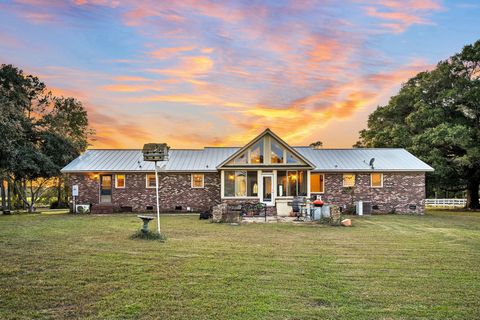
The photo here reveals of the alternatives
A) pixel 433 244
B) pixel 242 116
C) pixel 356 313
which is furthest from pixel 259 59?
pixel 356 313

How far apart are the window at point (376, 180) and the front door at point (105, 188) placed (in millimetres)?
18377

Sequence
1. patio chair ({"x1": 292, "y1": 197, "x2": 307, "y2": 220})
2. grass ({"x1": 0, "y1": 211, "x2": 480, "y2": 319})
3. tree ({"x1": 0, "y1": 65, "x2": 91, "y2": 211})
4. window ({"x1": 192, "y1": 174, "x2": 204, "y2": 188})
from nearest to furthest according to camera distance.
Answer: grass ({"x1": 0, "y1": 211, "x2": 480, "y2": 319}) < patio chair ({"x1": 292, "y1": 197, "x2": 307, "y2": 220}) < window ({"x1": 192, "y1": 174, "x2": 204, "y2": 188}) < tree ({"x1": 0, "y1": 65, "x2": 91, "y2": 211})

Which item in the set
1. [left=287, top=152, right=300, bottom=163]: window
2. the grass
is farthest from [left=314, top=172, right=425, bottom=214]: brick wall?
the grass

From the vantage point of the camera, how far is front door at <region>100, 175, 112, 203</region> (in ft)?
85.6

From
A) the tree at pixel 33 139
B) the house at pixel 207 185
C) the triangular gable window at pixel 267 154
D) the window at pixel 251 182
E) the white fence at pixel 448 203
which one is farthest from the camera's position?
the white fence at pixel 448 203

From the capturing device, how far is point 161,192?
82.2ft

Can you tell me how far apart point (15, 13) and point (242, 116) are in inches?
653

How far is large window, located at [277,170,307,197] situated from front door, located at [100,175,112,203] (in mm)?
12238

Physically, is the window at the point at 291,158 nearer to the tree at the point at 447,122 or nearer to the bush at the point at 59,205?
the tree at the point at 447,122

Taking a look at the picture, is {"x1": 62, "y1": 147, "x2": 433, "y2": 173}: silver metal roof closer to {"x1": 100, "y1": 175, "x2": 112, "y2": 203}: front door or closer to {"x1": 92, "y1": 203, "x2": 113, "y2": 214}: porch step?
{"x1": 100, "y1": 175, "x2": 112, "y2": 203}: front door

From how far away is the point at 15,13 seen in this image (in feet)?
49.9

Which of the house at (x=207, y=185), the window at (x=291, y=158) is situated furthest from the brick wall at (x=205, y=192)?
the window at (x=291, y=158)

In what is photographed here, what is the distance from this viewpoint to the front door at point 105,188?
85.6 ft

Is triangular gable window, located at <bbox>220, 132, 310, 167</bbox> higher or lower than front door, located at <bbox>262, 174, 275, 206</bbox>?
higher
